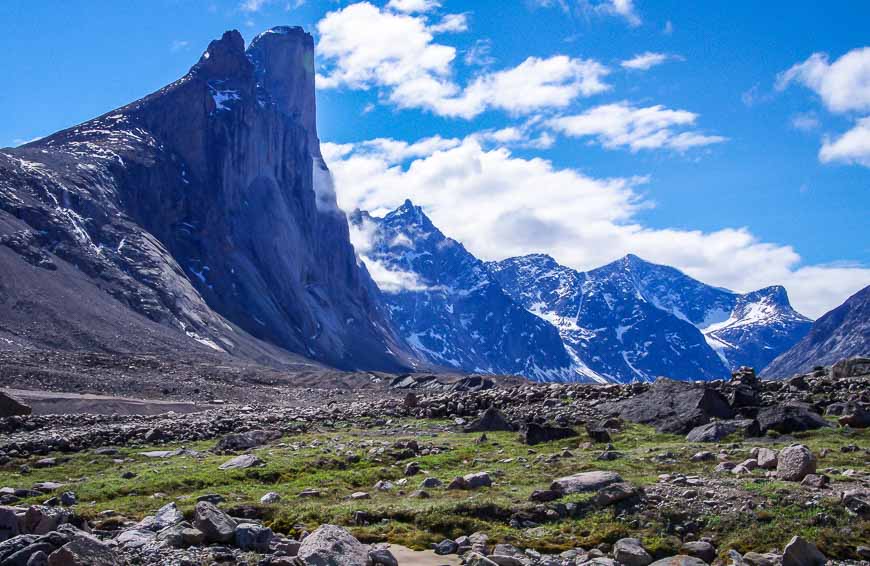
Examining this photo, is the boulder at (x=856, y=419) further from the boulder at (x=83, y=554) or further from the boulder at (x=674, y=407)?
the boulder at (x=83, y=554)

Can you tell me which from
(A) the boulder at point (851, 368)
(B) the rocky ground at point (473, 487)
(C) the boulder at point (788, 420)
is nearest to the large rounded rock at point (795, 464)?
(B) the rocky ground at point (473, 487)

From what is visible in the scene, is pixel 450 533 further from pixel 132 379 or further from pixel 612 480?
pixel 132 379

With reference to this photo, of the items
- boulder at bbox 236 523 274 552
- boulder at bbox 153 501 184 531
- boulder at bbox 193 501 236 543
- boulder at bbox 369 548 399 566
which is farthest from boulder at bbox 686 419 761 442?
boulder at bbox 153 501 184 531

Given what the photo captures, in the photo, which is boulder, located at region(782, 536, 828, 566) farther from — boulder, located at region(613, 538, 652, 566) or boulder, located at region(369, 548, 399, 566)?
boulder, located at region(369, 548, 399, 566)

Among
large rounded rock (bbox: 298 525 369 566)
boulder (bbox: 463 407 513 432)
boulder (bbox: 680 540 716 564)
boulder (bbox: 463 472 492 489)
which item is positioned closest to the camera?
large rounded rock (bbox: 298 525 369 566)

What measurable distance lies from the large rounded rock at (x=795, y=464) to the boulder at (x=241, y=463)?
1663cm

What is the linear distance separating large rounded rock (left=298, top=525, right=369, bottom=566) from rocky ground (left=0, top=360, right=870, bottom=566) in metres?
0.04

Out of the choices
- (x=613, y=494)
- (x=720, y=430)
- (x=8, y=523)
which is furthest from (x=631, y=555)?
(x=720, y=430)

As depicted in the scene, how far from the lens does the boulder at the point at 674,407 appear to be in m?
33.0

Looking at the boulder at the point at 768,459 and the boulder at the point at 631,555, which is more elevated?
the boulder at the point at 768,459

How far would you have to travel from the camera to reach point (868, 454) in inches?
973

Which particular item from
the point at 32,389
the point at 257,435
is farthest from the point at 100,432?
the point at 32,389

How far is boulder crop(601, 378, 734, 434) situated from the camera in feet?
108

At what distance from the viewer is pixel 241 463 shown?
26344 millimetres
